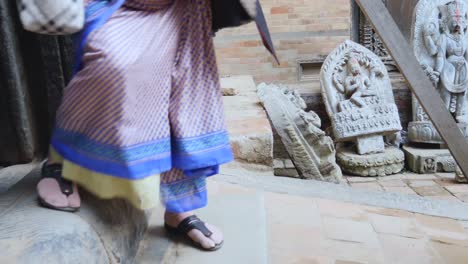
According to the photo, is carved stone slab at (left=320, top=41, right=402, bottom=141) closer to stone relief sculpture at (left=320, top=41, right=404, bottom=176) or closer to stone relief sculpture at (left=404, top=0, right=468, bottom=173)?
stone relief sculpture at (left=320, top=41, right=404, bottom=176)

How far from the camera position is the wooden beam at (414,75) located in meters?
2.21

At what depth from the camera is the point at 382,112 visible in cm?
452

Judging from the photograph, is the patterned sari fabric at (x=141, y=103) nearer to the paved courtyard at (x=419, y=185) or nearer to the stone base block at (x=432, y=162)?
the paved courtyard at (x=419, y=185)

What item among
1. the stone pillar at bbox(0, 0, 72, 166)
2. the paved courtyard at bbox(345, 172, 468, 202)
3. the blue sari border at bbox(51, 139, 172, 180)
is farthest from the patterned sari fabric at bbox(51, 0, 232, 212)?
the paved courtyard at bbox(345, 172, 468, 202)

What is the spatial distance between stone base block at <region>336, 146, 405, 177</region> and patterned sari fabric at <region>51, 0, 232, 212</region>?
3.30 m

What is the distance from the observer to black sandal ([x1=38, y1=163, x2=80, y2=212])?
103 centimetres

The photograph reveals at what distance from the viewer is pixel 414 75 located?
2.35 m

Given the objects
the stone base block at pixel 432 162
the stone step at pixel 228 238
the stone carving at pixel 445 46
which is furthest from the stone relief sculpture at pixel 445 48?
the stone step at pixel 228 238

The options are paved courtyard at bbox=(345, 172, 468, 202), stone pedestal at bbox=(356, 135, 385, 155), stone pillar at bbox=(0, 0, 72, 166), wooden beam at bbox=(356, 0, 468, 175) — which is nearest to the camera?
stone pillar at bbox=(0, 0, 72, 166)

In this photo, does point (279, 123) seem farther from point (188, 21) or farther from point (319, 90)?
point (188, 21)

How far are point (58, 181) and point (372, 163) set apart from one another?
3.67 metres

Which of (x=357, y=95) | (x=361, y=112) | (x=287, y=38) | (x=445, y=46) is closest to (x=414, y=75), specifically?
(x=361, y=112)

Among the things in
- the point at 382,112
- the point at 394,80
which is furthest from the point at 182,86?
the point at 394,80

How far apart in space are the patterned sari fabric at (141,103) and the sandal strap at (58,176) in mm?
25
